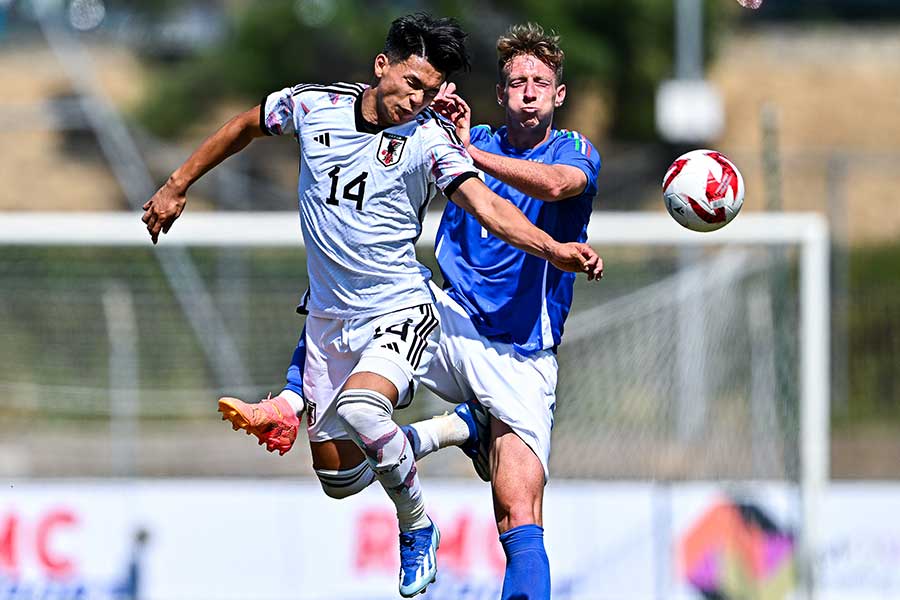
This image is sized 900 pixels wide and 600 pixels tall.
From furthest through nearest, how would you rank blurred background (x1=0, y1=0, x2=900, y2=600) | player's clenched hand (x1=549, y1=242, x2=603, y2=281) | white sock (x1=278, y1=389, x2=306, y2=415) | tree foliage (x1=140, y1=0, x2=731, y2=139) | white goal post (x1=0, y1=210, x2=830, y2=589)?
1. tree foliage (x1=140, y1=0, x2=731, y2=139)
2. blurred background (x1=0, y1=0, x2=900, y2=600)
3. white goal post (x1=0, y1=210, x2=830, y2=589)
4. white sock (x1=278, y1=389, x2=306, y2=415)
5. player's clenched hand (x1=549, y1=242, x2=603, y2=281)

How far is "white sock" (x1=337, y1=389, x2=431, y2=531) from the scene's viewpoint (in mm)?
5445

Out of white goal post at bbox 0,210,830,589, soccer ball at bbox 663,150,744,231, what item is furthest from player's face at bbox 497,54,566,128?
white goal post at bbox 0,210,830,589

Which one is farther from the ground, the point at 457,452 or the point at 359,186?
the point at 359,186

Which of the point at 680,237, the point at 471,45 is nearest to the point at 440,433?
the point at 680,237

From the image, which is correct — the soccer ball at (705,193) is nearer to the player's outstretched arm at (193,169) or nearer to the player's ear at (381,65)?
the player's ear at (381,65)

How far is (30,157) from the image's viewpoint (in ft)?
80.6

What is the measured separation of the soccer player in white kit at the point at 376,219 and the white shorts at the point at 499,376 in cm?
27

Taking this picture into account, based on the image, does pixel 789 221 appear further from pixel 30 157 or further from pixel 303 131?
pixel 30 157

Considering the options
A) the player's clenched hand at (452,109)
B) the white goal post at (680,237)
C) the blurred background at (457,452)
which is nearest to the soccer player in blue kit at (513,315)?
the player's clenched hand at (452,109)

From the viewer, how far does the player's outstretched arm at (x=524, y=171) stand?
218 inches

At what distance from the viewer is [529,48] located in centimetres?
593

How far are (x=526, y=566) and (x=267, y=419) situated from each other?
1201 millimetres

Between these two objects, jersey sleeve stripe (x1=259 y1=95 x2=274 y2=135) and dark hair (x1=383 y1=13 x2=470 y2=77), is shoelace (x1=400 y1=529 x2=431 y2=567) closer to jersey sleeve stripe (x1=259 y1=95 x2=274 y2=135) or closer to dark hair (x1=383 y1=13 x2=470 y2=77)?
jersey sleeve stripe (x1=259 y1=95 x2=274 y2=135)

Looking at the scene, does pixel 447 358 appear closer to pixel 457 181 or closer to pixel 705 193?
pixel 457 181
